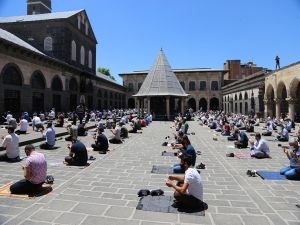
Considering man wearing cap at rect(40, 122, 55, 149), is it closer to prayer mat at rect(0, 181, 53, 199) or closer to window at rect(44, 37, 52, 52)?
prayer mat at rect(0, 181, 53, 199)

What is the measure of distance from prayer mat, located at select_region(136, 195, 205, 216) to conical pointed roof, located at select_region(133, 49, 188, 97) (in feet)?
91.4

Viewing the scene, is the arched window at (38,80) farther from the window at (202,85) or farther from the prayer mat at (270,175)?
the window at (202,85)

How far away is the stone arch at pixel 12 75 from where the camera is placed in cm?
2352

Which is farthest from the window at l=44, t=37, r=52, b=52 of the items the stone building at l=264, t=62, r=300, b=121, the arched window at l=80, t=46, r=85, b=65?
the stone building at l=264, t=62, r=300, b=121

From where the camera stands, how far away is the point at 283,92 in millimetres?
30453

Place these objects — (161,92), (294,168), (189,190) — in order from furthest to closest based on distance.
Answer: (161,92)
(294,168)
(189,190)

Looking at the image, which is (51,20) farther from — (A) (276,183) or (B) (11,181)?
(A) (276,183)

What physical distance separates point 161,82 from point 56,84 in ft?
39.9

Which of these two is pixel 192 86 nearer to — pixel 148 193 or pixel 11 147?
pixel 11 147

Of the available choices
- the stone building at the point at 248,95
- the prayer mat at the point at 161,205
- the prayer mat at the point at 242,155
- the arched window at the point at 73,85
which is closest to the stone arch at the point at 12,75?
the arched window at the point at 73,85

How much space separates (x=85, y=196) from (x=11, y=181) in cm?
224

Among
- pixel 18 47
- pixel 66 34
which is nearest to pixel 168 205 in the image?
pixel 18 47

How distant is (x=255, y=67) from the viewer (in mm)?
63062

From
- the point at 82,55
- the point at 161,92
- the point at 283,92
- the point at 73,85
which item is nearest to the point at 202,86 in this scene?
the point at 82,55
